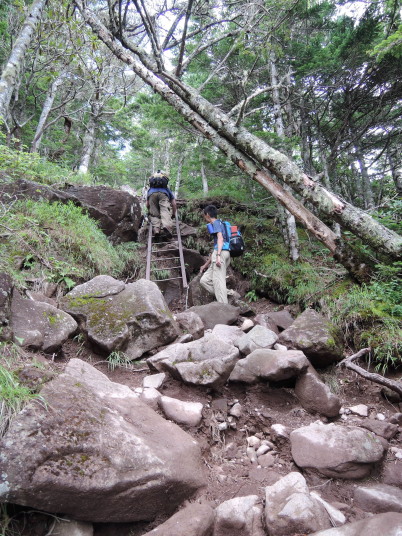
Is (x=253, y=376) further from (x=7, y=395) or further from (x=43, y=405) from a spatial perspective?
(x=7, y=395)

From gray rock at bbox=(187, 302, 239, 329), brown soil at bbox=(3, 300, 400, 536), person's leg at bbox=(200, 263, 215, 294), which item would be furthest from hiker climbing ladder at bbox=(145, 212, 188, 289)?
brown soil at bbox=(3, 300, 400, 536)

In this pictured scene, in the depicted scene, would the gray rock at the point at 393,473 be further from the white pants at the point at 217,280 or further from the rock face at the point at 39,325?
the white pants at the point at 217,280

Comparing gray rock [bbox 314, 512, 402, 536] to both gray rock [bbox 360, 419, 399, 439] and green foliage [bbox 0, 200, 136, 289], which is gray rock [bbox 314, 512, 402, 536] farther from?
green foliage [bbox 0, 200, 136, 289]

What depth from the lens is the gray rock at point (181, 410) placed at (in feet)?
8.82

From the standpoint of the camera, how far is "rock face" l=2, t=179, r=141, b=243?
24.2ft

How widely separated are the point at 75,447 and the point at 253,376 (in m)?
1.92

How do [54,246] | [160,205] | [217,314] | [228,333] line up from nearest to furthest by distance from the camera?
[228,333] → [217,314] → [54,246] → [160,205]

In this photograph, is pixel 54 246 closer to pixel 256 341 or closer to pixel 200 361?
pixel 200 361

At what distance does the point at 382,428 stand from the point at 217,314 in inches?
115

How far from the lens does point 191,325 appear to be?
4355 millimetres

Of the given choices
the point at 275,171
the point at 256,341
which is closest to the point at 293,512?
the point at 256,341

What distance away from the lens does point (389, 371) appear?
3434 mm

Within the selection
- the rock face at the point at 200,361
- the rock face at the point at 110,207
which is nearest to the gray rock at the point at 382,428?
the rock face at the point at 200,361

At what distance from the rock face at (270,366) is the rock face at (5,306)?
7.35ft
